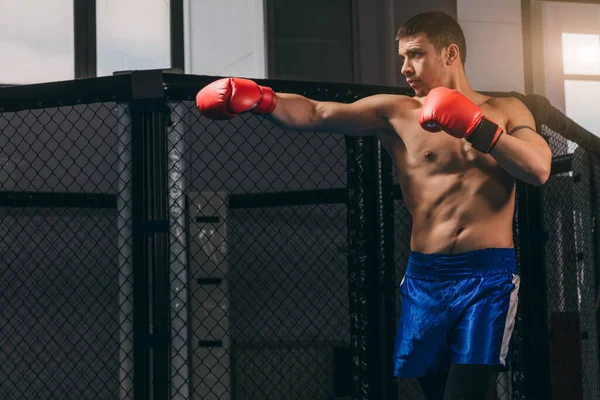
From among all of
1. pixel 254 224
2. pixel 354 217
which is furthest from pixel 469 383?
pixel 254 224

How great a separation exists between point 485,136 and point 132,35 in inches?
141

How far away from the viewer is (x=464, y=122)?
6.35 feet

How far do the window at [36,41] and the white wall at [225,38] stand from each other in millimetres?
783

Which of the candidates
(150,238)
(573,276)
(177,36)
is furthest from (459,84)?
(177,36)

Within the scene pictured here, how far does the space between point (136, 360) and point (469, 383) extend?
A: 947 millimetres

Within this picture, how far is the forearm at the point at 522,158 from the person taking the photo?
6.39ft

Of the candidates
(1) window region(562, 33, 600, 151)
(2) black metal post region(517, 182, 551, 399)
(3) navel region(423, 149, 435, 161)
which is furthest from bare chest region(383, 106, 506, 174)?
(1) window region(562, 33, 600, 151)

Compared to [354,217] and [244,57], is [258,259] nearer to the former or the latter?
[244,57]

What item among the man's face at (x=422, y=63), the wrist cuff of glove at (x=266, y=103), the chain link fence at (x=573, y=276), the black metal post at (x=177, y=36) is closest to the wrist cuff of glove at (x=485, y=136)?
the man's face at (x=422, y=63)

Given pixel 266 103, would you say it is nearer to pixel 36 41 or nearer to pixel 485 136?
pixel 485 136

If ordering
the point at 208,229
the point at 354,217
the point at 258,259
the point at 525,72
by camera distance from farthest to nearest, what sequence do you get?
the point at 525,72, the point at 258,259, the point at 208,229, the point at 354,217

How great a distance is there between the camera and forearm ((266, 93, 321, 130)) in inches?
83.1

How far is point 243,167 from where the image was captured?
15.2 ft

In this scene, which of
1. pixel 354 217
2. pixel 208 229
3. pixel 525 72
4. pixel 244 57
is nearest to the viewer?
pixel 354 217
